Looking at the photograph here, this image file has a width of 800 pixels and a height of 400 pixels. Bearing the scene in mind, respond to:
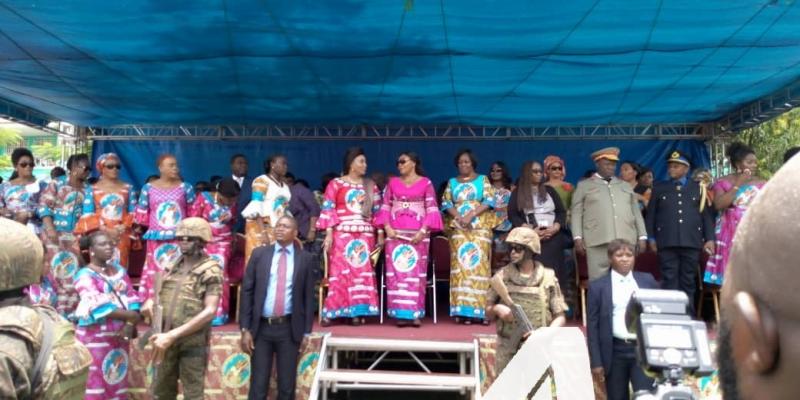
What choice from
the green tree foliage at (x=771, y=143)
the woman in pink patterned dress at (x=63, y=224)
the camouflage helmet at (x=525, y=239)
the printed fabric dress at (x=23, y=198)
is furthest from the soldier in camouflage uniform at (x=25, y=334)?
the green tree foliage at (x=771, y=143)

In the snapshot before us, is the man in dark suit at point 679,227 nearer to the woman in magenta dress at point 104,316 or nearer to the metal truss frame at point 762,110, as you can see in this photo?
the metal truss frame at point 762,110

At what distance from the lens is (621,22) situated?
4.56m

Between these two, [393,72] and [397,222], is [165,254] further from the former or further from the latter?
[393,72]

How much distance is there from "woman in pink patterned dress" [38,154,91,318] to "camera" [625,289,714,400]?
551 cm

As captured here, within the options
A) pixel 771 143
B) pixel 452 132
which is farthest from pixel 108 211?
pixel 771 143

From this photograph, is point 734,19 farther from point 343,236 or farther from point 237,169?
point 237,169

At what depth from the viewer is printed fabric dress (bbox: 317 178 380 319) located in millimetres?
5477

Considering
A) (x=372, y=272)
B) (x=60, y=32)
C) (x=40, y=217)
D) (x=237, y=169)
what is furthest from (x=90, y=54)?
(x=372, y=272)

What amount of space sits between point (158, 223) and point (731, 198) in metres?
5.11

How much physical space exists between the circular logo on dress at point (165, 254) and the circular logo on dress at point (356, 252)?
1521 mm

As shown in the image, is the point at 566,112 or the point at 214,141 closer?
the point at 566,112

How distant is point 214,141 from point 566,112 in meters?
5.03

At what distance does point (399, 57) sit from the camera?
5.54 m

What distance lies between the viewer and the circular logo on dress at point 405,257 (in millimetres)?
5504
